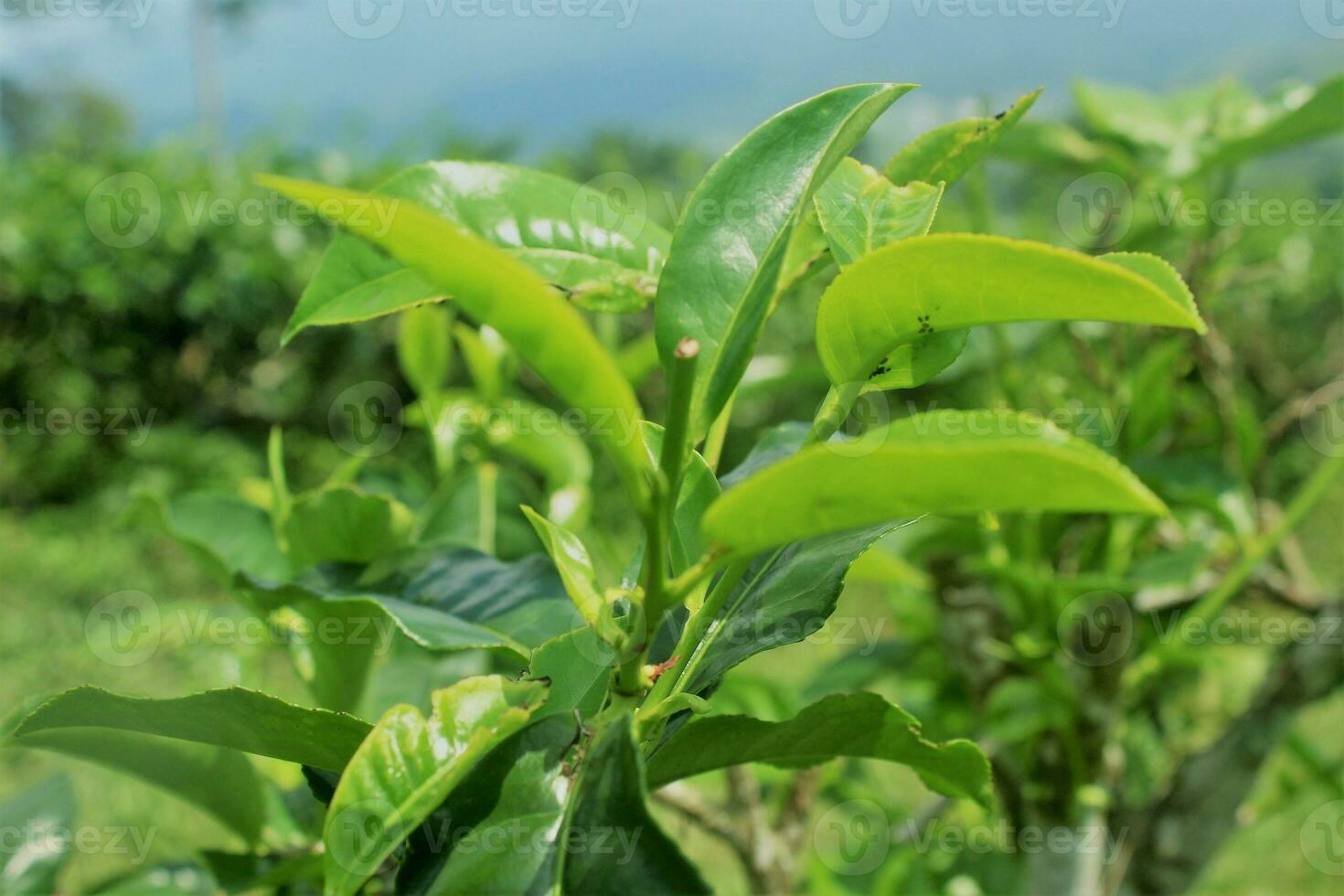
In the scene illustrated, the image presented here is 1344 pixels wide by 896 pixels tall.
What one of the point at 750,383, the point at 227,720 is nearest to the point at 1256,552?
the point at 750,383

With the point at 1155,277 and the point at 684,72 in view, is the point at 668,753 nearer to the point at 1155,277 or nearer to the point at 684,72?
the point at 1155,277

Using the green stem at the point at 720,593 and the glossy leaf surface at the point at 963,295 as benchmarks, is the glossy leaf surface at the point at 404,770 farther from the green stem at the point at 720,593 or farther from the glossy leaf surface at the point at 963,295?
the glossy leaf surface at the point at 963,295

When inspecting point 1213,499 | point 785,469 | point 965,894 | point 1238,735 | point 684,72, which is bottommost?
point 684,72

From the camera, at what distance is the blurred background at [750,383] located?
1.08 metres

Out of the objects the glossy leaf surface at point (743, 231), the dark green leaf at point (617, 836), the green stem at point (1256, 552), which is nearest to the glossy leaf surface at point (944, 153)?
the glossy leaf surface at point (743, 231)

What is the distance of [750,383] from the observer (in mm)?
978

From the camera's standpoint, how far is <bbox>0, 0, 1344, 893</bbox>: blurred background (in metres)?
1.08

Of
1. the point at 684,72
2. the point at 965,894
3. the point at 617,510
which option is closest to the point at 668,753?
the point at 965,894

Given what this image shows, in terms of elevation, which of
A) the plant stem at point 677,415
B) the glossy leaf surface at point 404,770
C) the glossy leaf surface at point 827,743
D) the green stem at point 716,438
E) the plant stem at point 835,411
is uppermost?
the plant stem at point 677,415

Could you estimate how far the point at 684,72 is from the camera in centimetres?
3594

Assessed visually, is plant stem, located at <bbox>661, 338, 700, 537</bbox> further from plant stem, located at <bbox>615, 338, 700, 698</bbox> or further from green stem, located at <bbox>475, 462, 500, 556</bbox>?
green stem, located at <bbox>475, 462, 500, 556</bbox>

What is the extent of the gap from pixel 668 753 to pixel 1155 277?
0.93ft

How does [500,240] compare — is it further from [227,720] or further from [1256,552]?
[1256,552]

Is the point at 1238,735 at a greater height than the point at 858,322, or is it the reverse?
the point at 858,322
